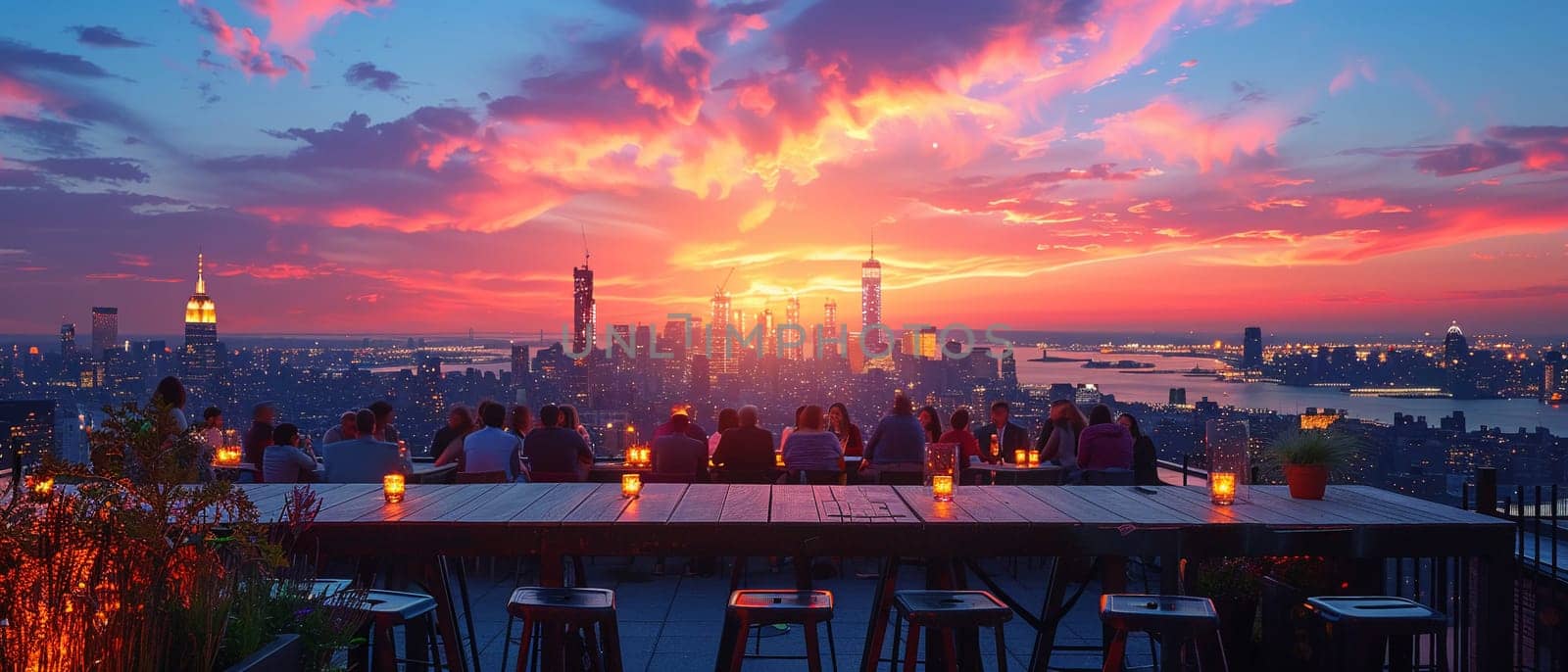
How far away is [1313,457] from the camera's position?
4.40 m

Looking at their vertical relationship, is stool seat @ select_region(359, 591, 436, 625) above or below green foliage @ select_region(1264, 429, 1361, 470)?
below

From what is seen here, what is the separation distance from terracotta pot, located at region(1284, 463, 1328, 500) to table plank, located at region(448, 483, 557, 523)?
3434mm

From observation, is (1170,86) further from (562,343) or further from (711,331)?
(562,343)

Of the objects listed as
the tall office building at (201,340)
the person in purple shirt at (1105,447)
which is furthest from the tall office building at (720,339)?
the person in purple shirt at (1105,447)

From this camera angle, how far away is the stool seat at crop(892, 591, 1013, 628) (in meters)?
3.38

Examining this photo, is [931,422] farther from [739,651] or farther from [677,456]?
[739,651]

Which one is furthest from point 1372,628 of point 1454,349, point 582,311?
point 582,311

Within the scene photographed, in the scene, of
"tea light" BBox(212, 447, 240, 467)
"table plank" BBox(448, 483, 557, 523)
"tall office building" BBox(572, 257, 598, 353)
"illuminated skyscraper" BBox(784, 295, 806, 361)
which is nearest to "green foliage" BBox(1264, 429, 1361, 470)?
"table plank" BBox(448, 483, 557, 523)

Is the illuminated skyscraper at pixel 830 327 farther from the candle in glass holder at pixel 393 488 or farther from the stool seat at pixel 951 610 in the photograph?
the stool seat at pixel 951 610

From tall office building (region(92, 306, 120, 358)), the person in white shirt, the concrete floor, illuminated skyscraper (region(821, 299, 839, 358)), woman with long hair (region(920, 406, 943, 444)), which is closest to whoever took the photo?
the concrete floor

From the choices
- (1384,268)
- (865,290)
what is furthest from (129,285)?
(1384,268)

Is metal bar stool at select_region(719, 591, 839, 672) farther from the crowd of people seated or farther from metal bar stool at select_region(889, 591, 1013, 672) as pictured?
the crowd of people seated

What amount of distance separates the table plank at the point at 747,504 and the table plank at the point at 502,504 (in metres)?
0.86

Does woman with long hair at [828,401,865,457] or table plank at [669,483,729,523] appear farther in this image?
woman with long hair at [828,401,865,457]
